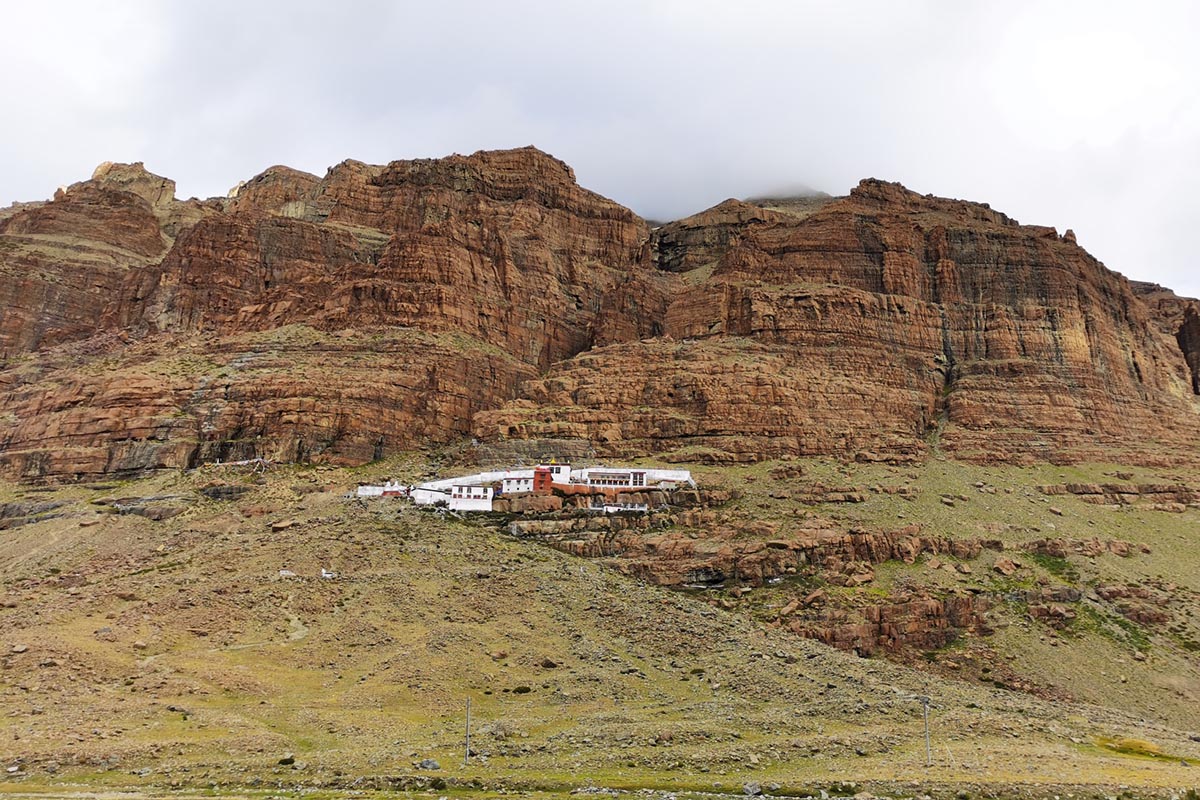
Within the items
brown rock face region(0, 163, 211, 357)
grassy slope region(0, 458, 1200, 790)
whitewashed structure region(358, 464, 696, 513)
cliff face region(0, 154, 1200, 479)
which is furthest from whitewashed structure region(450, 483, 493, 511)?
brown rock face region(0, 163, 211, 357)

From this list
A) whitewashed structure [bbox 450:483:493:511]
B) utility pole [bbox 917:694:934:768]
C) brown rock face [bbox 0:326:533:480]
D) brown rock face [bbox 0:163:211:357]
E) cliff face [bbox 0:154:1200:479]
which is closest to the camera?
utility pole [bbox 917:694:934:768]

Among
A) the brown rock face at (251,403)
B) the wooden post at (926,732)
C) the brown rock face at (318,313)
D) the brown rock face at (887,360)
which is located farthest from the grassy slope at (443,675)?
the brown rock face at (887,360)

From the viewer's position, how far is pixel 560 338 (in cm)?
12456

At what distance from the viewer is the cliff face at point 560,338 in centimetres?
9338

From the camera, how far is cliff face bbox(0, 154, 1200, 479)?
93.4 m

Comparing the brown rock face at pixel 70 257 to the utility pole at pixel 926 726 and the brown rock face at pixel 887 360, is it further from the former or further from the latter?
the utility pole at pixel 926 726

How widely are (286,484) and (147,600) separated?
26.9m

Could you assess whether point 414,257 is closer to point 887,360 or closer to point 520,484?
point 520,484

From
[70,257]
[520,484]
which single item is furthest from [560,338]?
[70,257]

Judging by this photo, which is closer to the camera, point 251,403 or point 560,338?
point 251,403

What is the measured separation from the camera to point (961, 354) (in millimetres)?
111500

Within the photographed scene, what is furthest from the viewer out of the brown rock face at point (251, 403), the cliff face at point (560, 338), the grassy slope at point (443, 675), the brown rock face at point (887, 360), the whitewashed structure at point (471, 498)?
the brown rock face at point (887, 360)

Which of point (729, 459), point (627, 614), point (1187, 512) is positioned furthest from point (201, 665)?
point (1187, 512)

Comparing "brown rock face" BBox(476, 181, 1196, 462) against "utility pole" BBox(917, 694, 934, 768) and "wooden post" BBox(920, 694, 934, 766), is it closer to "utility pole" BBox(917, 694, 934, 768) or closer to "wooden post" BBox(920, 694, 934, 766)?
"utility pole" BBox(917, 694, 934, 768)
